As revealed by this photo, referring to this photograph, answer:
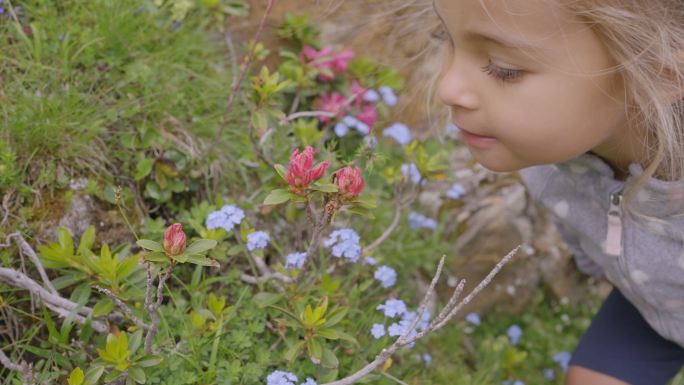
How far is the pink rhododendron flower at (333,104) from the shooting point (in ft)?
9.53

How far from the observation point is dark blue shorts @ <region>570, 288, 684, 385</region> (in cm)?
248

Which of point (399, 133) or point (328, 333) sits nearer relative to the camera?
point (328, 333)

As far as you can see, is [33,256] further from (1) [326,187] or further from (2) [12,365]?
(1) [326,187]

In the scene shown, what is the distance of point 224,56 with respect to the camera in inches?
117

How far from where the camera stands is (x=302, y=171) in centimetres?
179

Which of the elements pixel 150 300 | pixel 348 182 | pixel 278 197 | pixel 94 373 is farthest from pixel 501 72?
pixel 94 373

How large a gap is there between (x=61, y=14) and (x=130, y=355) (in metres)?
1.36

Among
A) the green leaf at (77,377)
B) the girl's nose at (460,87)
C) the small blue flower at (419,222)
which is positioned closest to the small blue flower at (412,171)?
the small blue flower at (419,222)

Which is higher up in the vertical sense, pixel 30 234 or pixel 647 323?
pixel 30 234

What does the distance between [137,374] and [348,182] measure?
24.9 inches

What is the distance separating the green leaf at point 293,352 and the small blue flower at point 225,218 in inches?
14.4

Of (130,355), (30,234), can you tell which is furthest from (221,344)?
(30,234)

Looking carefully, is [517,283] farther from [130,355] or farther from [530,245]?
[130,355]

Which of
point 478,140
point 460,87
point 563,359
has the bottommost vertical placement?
point 563,359
